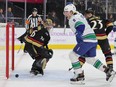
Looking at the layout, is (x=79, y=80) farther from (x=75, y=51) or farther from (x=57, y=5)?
(x=57, y=5)

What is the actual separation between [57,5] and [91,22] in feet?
25.7

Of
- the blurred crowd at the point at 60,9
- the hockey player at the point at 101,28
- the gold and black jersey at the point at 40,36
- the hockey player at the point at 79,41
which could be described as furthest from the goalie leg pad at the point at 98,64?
the blurred crowd at the point at 60,9

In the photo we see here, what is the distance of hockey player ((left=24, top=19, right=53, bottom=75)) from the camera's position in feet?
18.4

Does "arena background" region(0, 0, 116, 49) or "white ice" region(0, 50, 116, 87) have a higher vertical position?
"arena background" region(0, 0, 116, 49)

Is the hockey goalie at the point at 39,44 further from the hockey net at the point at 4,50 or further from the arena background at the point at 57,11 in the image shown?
the arena background at the point at 57,11

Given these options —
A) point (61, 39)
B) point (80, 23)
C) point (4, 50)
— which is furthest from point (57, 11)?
point (80, 23)

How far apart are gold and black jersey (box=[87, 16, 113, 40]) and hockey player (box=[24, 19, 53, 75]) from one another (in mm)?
636

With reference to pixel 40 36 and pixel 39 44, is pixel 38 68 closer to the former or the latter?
pixel 39 44

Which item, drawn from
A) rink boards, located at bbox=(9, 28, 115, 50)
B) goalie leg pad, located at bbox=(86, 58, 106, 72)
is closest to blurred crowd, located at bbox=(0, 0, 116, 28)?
rink boards, located at bbox=(9, 28, 115, 50)

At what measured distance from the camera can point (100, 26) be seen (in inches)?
223

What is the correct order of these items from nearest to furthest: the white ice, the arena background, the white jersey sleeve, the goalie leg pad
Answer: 1. the white jersey sleeve
2. the white ice
3. the goalie leg pad
4. the arena background

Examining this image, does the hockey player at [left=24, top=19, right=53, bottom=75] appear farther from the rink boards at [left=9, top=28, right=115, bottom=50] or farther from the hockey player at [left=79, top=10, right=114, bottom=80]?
the rink boards at [left=9, top=28, right=115, bottom=50]

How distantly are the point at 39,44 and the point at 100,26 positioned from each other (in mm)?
914

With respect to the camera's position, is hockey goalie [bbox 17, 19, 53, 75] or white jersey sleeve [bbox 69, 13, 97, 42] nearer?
white jersey sleeve [bbox 69, 13, 97, 42]
